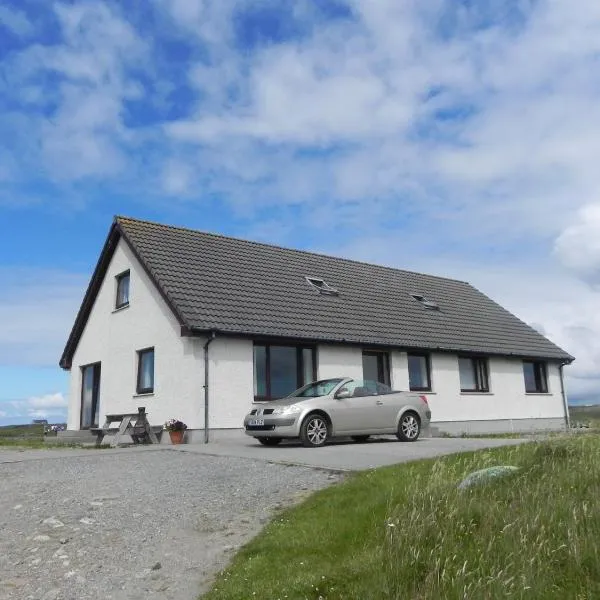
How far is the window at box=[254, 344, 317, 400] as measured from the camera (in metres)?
18.2

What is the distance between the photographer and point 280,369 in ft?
61.5

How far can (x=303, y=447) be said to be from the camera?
13.9m

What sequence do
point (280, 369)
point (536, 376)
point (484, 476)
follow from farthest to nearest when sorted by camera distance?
1. point (536, 376)
2. point (280, 369)
3. point (484, 476)

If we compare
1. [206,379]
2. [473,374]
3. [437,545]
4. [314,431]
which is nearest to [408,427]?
[314,431]

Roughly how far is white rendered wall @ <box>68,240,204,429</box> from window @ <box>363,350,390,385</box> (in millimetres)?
6285

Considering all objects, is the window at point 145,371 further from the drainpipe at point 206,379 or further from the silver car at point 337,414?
the silver car at point 337,414

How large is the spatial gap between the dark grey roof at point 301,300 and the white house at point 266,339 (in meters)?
0.06

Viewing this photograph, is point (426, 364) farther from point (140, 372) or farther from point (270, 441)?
point (140, 372)

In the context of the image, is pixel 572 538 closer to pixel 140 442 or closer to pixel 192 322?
pixel 192 322

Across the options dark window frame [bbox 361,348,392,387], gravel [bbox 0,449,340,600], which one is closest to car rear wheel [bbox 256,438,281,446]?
gravel [bbox 0,449,340,600]

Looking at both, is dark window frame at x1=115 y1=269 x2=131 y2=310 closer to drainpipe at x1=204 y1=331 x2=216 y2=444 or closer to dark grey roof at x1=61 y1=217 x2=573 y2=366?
dark grey roof at x1=61 y1=217 x2=573 y2=366

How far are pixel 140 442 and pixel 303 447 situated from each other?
215 inches

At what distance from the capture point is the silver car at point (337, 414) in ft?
45.7

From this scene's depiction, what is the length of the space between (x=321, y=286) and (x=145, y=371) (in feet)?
22.8
